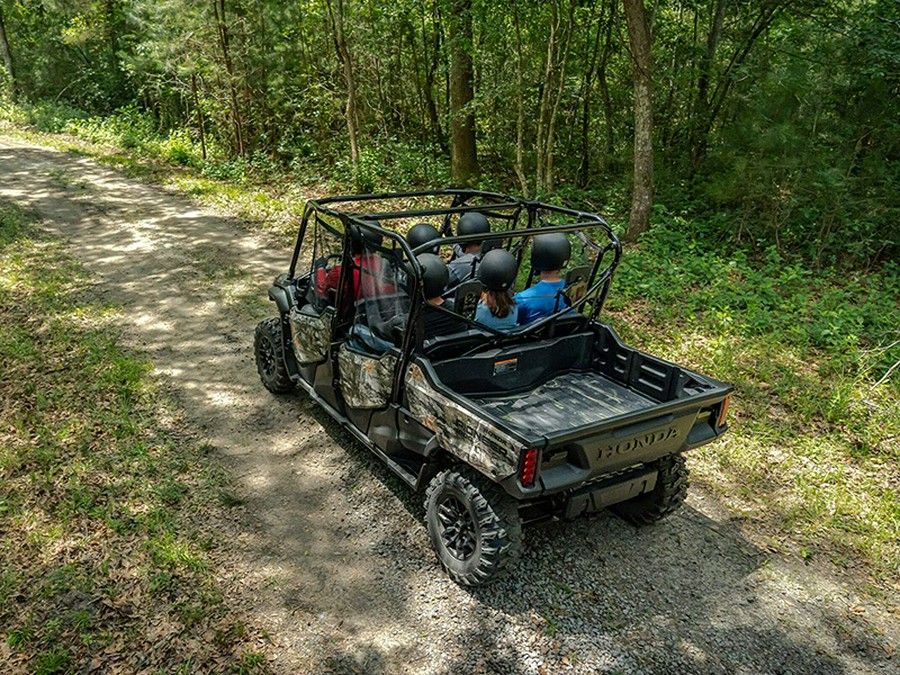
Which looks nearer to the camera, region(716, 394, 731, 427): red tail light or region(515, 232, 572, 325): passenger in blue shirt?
region(716, 394, 731, 427): red tail light

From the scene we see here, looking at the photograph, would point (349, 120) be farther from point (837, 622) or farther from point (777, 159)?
point (837, 622)

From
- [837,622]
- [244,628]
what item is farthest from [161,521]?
[837,622]

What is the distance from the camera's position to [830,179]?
9.09 m

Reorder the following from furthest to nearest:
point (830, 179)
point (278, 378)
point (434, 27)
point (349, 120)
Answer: point (434, 27)
point (349, 120)
point (830, 179)
point (278, 378)

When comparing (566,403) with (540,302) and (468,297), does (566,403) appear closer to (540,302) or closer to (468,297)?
(540,302)

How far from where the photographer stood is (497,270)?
4422mm

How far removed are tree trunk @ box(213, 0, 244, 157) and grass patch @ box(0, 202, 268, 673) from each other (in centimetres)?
1042

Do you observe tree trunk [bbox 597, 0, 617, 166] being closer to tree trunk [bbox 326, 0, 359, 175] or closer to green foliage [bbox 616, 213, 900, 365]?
green foliage [bbox 616, 213, 900, 365]

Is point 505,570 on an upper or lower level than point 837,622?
upper

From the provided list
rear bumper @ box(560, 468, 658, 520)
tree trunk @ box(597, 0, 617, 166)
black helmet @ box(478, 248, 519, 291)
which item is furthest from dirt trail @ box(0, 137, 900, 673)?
tree trunk @ box(597, 0, 617, 166)

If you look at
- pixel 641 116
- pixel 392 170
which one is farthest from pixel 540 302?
pixel 392 170

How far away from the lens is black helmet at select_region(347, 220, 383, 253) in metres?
4.51

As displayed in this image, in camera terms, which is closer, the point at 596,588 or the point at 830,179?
the point at 596,588

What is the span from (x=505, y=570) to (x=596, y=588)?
2.18 ft
